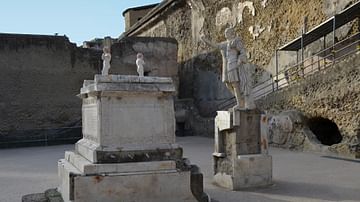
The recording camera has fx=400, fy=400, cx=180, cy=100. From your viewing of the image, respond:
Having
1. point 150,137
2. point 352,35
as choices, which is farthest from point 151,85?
point 352,35

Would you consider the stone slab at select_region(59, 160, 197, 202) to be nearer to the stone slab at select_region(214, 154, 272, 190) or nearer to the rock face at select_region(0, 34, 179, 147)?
the stone slab at select_region(214, 154, 272, 190)

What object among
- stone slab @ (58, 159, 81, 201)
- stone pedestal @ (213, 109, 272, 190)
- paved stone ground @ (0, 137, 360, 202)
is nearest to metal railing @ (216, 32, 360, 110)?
paved stone ground @ (0, 137, 360, 202)

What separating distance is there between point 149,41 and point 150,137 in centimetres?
1311

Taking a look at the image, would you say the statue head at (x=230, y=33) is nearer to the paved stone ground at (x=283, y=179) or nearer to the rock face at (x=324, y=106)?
the paved stone ground at (x=283, y=179)

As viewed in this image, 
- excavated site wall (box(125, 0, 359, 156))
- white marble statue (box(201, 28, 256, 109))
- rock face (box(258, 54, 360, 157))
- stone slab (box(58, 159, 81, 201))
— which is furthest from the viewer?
excavated site wall (box(125, 0, 359, 156))

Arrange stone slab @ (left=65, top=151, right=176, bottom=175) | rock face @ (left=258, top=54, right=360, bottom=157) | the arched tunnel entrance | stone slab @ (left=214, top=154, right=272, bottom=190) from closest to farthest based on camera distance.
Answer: stone slab @ (left=65, top=151, right=176, bottom=175) < stone slab @ (left=214, top=154, right=272, bottom=190) < rock face @ (left=258, top=54, right=360, bottom=157) < the arched tunnel entrance

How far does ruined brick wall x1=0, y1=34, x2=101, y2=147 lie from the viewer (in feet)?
49.4

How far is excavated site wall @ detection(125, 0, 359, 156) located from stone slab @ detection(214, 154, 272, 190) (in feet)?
23.8

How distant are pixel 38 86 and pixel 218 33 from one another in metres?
8.62

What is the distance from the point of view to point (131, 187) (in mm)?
4734

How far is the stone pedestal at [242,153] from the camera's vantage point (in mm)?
6320

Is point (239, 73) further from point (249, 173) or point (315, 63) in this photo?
point (315, 63)

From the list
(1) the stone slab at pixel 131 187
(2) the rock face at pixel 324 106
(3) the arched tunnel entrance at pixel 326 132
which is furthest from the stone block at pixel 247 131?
(3) the arched tunnel entrance at pixel 326 132

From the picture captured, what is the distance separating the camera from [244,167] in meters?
6.33
